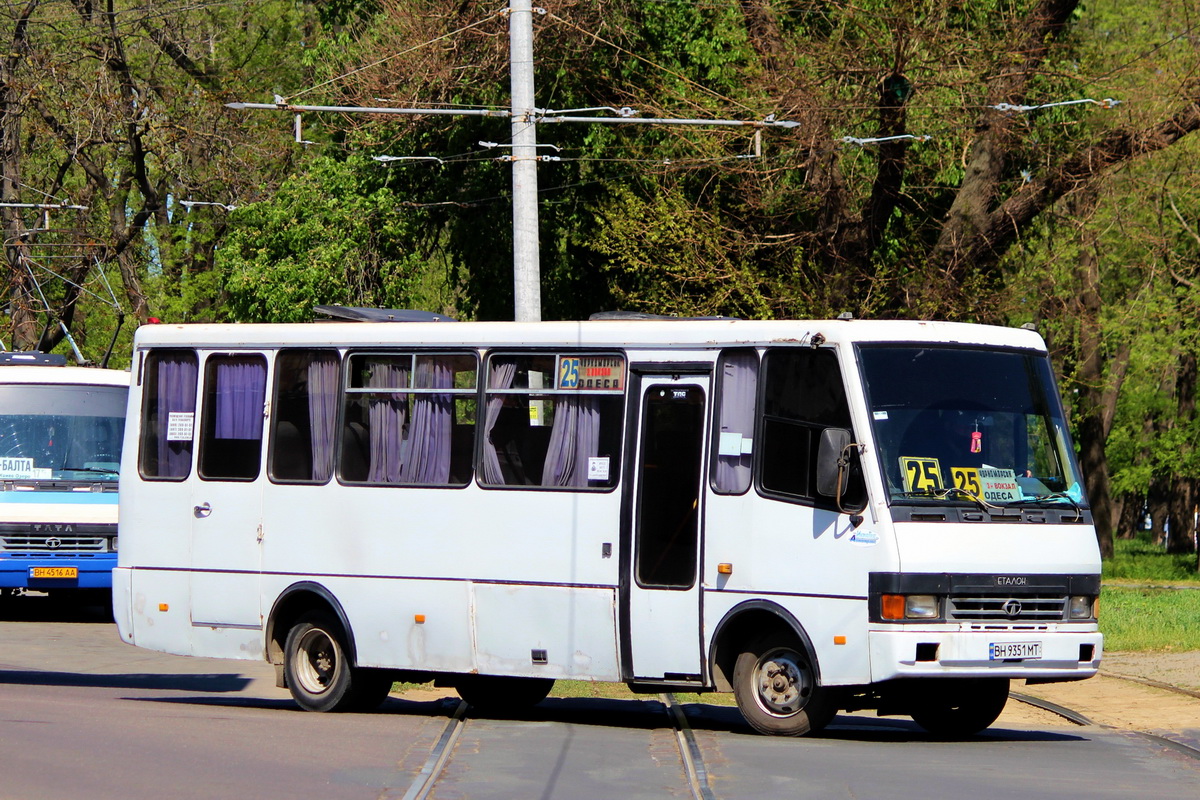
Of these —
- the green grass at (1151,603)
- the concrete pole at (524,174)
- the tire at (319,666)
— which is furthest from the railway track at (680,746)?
the green grass at (1151,603)

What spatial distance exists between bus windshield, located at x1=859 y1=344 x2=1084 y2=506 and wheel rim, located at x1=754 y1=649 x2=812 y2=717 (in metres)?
1.24

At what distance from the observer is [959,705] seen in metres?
12.4

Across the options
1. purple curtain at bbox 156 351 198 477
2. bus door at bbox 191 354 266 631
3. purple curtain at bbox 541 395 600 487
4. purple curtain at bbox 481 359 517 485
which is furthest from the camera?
purple curtain at bbox 156 351 198 477

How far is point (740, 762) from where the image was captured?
34.2 ft

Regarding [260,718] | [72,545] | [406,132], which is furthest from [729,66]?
[260,718]

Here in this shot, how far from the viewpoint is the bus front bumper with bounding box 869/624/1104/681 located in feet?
35.8

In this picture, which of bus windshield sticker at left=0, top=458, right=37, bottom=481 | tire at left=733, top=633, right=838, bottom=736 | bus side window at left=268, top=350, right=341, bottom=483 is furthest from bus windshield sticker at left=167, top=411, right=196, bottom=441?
bus windshield sticker at left=0, top=458, right=37, bottom=481

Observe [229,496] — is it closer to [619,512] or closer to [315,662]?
[315,662]

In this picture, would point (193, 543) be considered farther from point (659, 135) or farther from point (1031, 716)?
point (659, 135)

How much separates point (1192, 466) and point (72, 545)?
25326 millimetres

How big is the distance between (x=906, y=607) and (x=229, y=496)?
528cm

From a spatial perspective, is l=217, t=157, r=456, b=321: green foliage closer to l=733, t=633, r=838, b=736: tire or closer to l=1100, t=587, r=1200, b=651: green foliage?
l=1100, t=587, r=1200, b=651: green foliage

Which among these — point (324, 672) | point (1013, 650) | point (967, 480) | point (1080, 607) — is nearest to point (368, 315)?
point (324, 672)

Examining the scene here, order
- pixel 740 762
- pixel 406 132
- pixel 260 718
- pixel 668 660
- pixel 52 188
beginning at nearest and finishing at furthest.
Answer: pixel 740 762 → pixel 668 660 → pixel 260 718 → pixel 406 132 → pixel 52 188
